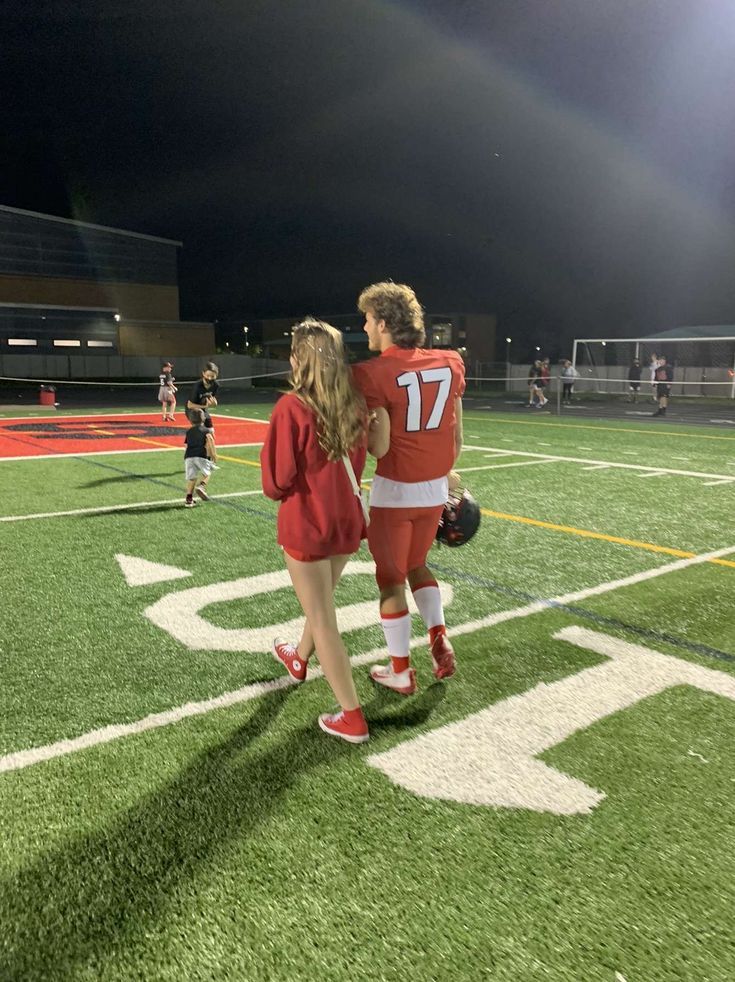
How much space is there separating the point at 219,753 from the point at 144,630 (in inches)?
65.9

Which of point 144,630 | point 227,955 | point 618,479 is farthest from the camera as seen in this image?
point 618,479

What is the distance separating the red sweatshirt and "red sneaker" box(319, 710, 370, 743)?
0.81 m

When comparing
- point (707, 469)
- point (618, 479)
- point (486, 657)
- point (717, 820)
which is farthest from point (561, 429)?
point (717, 820)

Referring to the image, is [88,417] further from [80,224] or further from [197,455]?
[80,224]

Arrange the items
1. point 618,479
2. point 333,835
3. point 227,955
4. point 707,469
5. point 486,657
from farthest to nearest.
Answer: point 707,469 < point 618,479 < point 486,657 < point 333,835 < point 227,955

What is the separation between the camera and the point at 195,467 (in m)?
8.45

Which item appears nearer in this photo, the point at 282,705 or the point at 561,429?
the point at 282,705

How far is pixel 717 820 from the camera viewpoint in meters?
2.68

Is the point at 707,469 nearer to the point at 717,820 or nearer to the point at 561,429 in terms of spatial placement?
the point at 561,429

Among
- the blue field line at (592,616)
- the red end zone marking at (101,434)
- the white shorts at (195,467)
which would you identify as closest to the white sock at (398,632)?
the blue field line at (592,616)

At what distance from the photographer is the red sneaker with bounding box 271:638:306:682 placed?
3.82 m

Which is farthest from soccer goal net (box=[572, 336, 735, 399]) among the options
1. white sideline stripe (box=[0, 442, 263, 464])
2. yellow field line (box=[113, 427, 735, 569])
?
yellow field line (box=[113, 427, 735, 569])

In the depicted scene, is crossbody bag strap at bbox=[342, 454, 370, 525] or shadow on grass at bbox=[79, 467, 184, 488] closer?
crossbody bag strap at bbox=[342, 454, 370, 525]

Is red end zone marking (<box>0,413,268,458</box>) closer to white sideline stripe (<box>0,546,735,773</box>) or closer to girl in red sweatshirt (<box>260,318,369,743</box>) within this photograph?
white sideline stripe (<box>0,546,735,773</box>)
